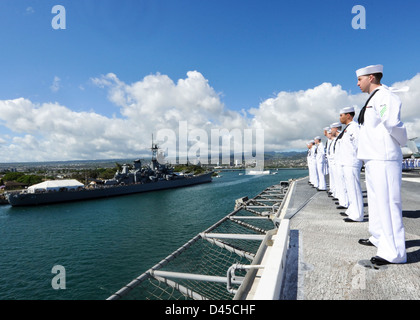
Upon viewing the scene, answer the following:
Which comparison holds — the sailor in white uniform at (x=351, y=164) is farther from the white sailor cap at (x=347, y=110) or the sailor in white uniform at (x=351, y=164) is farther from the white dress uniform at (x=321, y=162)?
the white dress uniform at (x=321, y=162)

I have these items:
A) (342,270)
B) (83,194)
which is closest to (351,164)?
A: (342,270)

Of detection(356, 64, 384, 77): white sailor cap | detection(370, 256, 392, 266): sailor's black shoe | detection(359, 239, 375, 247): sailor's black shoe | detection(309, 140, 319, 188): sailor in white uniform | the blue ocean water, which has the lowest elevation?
the blue ocean water

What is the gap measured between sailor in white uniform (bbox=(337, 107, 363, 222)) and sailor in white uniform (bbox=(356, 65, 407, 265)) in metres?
1.86

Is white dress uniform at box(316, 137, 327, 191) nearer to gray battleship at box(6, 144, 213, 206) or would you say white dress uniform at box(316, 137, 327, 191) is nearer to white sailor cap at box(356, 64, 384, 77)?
white sailor cap at box(356, 64, 384, 77)

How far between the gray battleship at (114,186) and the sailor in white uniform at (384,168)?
152 ft

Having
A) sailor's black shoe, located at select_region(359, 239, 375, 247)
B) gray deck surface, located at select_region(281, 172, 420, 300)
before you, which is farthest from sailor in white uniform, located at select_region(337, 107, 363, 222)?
sailor's black shoe, located at select_region(359, 239, 375, 247)

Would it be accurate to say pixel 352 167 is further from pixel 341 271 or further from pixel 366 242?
pixel 341 271

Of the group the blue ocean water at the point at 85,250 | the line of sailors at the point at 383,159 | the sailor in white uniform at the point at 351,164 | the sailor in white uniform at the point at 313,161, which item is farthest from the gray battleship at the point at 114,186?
the line of sailors at the point at 383,159

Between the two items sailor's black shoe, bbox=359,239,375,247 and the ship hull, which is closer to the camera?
sailor's black shoe, bbox=359,239,375,247

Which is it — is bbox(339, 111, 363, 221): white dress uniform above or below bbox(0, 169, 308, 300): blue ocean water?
above

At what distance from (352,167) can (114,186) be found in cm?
4715

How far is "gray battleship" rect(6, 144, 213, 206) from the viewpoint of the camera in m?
38.2

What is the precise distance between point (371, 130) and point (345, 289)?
1.70 meters
